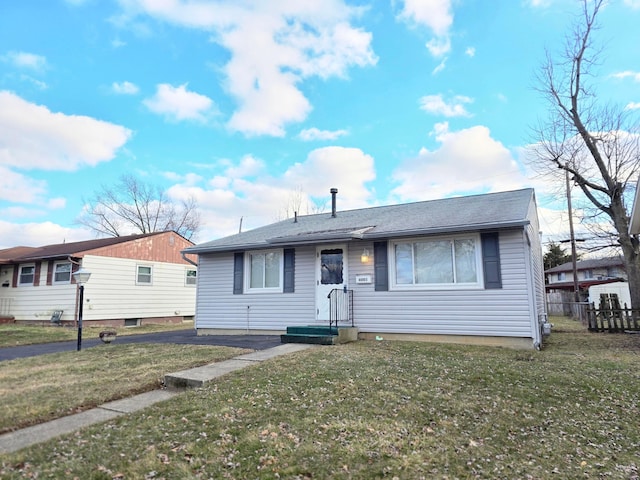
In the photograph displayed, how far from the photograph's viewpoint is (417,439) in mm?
3455

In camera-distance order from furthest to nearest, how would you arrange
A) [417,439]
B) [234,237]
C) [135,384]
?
[234,237]
[135,384]
[417,439]

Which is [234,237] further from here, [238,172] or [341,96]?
[238,172]

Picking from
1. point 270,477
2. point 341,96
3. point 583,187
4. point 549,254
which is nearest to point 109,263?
point 341,96

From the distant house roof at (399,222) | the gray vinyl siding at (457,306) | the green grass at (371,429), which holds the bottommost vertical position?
the green grass at (371,429)

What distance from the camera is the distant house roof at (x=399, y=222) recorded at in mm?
8701

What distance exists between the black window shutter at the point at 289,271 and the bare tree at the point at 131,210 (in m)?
25.8

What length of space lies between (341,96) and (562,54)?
901 cm

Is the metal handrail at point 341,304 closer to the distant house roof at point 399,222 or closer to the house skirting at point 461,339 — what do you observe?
the house skirting at point 461,339

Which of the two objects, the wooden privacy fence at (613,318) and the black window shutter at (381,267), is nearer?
the black window shutter at (381,267)

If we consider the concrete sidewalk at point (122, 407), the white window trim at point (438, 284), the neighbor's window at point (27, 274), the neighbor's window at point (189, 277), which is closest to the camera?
the concrete sidewalk at point (122, 407)

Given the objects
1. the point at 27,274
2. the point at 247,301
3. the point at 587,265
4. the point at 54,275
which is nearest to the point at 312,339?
the point at 247,301

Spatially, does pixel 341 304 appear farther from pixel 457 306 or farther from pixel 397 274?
pixel 457 306

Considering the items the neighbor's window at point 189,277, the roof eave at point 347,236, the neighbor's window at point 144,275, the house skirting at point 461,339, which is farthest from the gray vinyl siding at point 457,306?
the neighbor's window at point 189,277

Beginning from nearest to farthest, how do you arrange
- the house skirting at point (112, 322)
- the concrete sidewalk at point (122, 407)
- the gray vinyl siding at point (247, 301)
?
the concrete sidewalk at point (122, 407) → the gray vinyl siding at point (247, 301) → the house skirting at point (112, 322)
